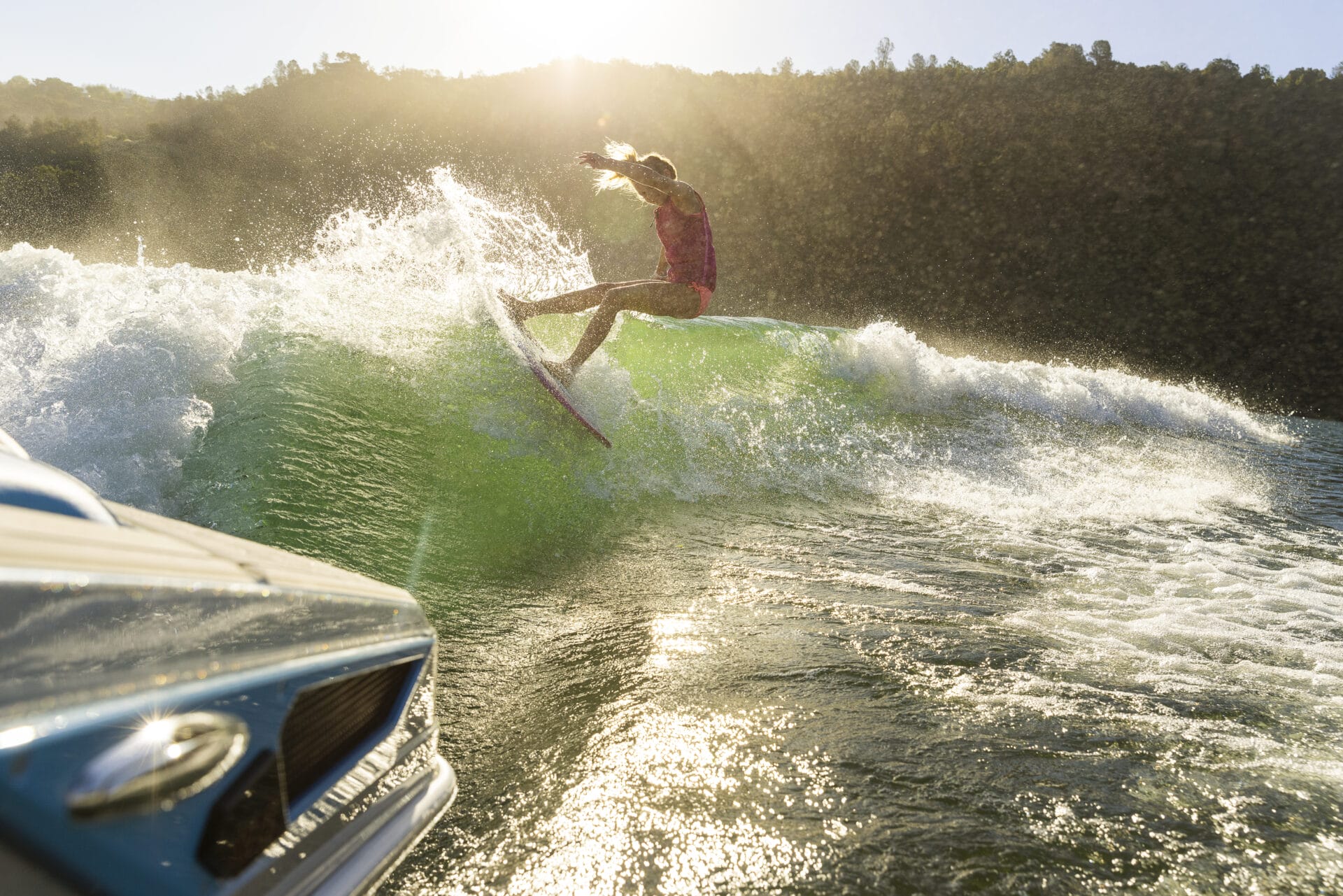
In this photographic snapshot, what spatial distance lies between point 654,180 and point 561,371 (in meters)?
1.52

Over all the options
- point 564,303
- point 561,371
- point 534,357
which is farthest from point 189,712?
point 564,303

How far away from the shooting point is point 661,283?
5793 millimetres

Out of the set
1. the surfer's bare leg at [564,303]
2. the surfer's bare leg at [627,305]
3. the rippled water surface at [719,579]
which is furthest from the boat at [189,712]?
the surfer's bare leg at [564,303]

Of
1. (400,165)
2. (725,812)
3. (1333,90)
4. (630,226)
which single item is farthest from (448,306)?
(1333,90)

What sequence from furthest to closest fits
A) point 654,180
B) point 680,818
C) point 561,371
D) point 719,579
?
1. point 561,371
2. point 654,180
3. point 719,579
4. point 680,818

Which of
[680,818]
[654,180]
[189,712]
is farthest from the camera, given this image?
[654,180]

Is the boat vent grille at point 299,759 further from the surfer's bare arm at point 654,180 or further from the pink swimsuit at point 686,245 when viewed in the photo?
the pink swimsuit at point 686,245

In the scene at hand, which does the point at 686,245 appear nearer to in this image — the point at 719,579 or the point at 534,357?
the point at 534,357

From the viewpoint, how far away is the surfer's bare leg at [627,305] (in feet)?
18.8

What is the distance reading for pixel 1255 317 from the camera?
3519cm

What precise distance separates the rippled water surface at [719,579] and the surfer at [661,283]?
23.1 inches

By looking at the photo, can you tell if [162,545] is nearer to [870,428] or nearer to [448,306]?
[448,306]

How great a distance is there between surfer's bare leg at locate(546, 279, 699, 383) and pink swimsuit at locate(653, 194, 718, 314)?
Result: 0.08m

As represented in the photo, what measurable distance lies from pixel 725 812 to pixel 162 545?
1373 millimetres
